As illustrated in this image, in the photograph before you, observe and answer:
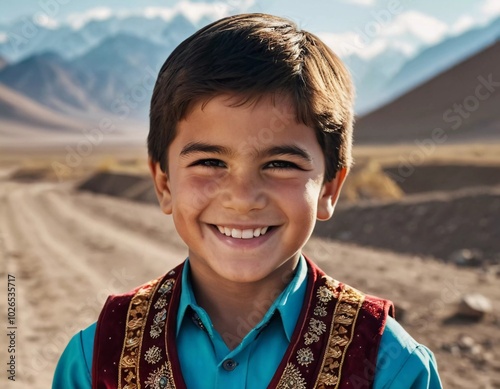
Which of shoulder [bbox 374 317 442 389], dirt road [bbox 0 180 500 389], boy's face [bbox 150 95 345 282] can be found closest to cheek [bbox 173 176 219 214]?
boy's face [bbox 150 95 345 282]

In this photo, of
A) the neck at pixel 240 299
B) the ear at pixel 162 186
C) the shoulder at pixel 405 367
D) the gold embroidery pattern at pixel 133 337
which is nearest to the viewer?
the shoulder at pixel 405 367

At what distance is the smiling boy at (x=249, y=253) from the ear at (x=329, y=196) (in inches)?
3.7

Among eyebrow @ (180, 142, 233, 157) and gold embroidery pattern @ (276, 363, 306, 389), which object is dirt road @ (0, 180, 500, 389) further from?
eyebrow @ (180, 142, 233, 157)

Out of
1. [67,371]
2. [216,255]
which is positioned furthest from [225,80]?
[67,371]

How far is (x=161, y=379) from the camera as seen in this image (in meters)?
1.62

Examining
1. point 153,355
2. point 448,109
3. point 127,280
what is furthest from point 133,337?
point 448,109

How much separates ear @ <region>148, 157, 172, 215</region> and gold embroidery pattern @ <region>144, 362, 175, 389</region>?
0.48 meters

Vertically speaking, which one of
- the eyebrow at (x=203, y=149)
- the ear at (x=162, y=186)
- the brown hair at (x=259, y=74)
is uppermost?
the brown hair at (x=259, y=74)

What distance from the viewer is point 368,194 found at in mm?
16578

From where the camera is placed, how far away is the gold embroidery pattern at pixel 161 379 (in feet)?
5.28

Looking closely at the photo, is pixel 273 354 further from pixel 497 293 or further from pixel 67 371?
pixel 497 293

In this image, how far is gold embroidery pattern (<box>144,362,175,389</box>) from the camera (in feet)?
5.28

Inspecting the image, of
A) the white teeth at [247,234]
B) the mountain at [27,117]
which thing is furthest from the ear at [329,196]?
the mountain at [27,117]

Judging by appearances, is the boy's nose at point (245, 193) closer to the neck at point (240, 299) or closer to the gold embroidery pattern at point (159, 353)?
the neck at point (240, 299)
